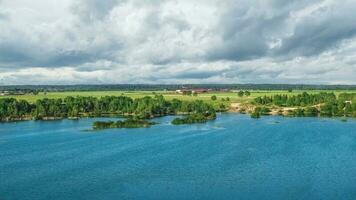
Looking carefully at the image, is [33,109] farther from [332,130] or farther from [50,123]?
[332,130]

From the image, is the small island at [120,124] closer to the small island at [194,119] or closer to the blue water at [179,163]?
the blue water at [179,163]

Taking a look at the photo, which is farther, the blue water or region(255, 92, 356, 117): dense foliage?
region(255, 92, 356, 117): dense foliage

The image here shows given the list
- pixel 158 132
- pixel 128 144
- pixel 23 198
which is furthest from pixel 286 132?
pixel 23 198

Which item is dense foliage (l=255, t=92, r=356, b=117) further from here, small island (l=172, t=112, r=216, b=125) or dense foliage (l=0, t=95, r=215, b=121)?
dense foliage (l=0, t=95, r=215, b=121)

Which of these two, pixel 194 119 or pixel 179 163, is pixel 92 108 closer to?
pixel 194 119

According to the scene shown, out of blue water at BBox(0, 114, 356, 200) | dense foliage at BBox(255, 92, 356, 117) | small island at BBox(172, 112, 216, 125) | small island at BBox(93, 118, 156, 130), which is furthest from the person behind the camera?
dense foliage at BBox(255, 92, 356, 117)

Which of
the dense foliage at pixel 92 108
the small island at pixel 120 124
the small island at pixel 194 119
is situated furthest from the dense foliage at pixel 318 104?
the small island at pixel 120 124

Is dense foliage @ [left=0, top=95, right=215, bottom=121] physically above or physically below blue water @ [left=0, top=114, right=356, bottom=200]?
above

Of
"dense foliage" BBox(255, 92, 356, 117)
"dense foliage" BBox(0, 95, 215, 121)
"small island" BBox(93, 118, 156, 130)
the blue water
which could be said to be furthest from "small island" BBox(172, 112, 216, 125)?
"dense foliage" BBox(255, 92, 356, 117)
